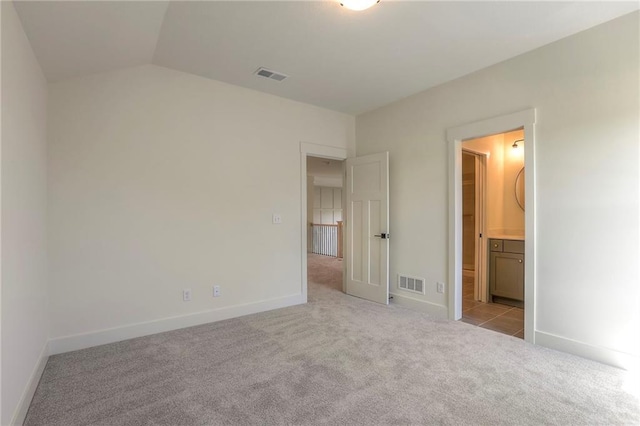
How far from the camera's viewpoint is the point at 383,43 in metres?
2.78

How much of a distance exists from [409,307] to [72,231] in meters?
3.70

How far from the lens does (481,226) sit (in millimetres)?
4371

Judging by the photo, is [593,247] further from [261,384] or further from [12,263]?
[12,263]

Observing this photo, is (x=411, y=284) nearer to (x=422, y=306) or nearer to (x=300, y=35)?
(x=422, y=306)

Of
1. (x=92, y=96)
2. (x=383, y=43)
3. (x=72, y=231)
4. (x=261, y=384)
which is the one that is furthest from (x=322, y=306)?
(x=92, y=96)

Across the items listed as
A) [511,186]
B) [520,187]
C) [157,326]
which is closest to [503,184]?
[511,186]

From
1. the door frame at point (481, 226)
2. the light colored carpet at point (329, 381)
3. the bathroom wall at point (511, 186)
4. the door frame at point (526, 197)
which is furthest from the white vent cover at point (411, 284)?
the bathroom wall at point (511, 186)

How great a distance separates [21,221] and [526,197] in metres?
3.92

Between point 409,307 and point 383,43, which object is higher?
point 383,43

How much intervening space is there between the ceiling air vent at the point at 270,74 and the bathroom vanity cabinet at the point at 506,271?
135 inches

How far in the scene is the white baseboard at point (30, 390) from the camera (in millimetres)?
1774

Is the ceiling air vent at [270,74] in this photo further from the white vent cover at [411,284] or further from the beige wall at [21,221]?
the white vent cover at [411,284]

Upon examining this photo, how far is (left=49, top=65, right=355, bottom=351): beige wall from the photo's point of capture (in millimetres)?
2807

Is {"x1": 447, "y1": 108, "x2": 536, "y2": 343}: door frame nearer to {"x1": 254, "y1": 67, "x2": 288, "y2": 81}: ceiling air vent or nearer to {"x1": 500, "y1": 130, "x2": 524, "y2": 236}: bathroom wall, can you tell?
{"x1": 500, "y1": 130, "x2": 524, "y2": 236}: bathroom wall
